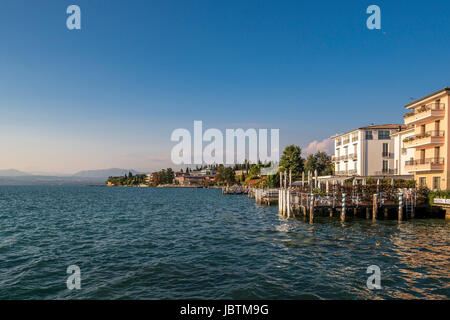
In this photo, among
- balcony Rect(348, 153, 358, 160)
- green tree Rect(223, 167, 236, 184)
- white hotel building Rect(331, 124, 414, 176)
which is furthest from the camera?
green tree Rect(223, 167, 236, 184)

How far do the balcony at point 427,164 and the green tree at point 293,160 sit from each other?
45.3 metres

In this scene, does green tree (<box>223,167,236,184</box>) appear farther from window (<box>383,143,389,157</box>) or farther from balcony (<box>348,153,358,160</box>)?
window (<box>383,143,389,157</box>)

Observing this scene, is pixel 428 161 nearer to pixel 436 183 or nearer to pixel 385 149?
pixel 436 183

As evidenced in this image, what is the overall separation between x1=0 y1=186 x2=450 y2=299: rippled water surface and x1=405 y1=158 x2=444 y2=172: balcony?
474 inches

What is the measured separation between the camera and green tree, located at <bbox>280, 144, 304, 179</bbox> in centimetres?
8556

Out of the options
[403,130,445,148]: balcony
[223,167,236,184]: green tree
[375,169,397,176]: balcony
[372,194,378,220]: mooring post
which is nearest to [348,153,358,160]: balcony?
[375,169,397,176]: balcony

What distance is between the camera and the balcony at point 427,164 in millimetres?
36031

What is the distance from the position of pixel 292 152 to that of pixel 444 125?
50.6 metres

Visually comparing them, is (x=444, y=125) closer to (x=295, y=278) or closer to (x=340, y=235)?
(x=340, y=235)

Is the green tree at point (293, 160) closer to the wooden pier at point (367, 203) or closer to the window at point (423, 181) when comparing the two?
the window at point (423, 181)

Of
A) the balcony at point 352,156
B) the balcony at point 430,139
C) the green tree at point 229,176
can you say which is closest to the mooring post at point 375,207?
the balcony at point 430,139
